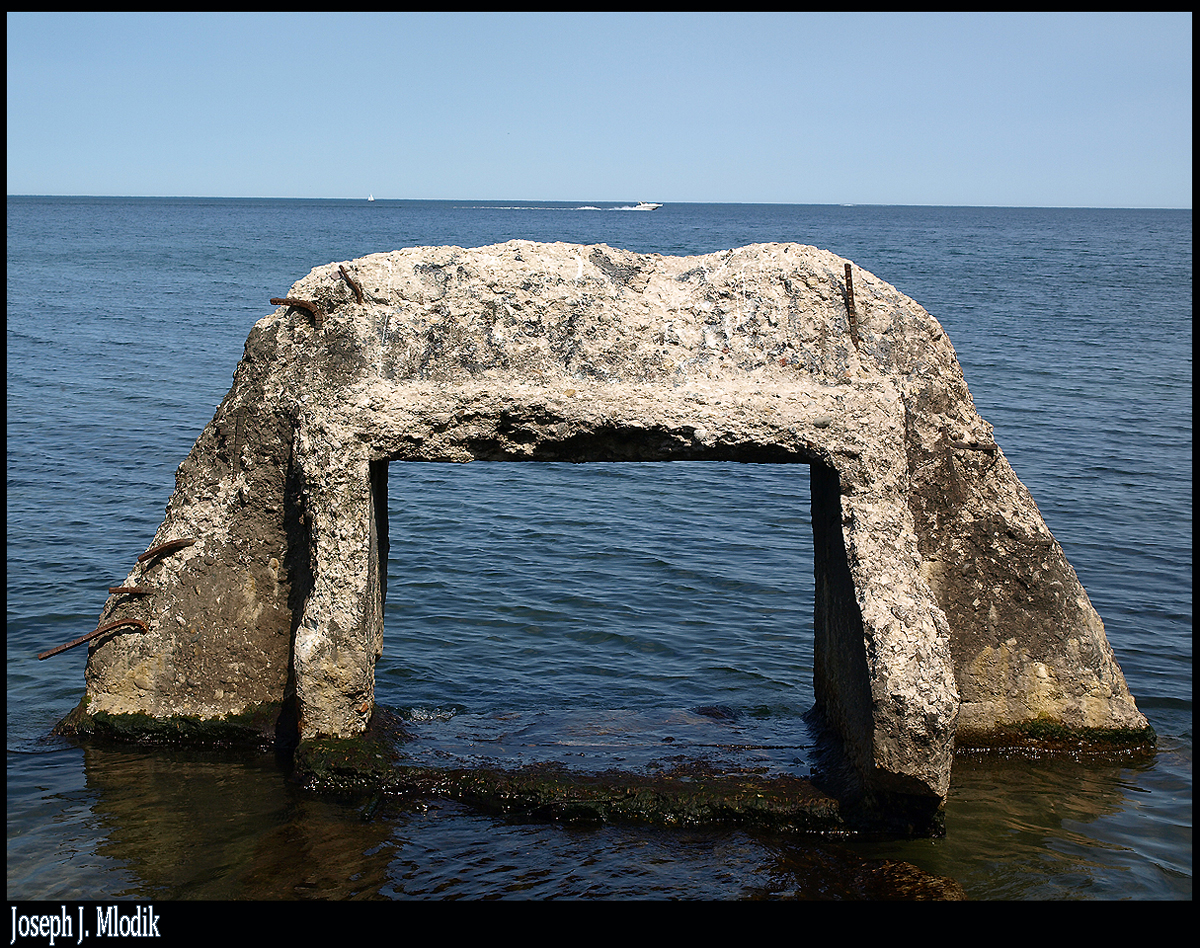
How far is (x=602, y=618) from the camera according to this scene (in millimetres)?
8977

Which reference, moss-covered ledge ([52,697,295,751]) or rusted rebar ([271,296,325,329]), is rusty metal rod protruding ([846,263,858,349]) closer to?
rusted rebar ([271,296,325,329])

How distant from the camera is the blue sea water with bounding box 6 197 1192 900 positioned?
526 centimetres

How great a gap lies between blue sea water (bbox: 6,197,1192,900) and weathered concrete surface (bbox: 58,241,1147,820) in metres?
0.52

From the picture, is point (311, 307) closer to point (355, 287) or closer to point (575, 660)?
point (355, 287)

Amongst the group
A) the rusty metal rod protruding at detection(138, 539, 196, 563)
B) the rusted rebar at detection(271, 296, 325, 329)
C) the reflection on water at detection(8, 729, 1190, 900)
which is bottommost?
the reflection on water at detection(8, 729, 1190, 900)

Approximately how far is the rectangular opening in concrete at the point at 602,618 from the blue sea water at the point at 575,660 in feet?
0.11

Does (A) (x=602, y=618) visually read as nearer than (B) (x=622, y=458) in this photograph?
No

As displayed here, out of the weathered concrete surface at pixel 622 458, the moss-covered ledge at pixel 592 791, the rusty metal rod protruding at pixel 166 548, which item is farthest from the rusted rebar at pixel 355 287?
the moss-covered ledge at pixel 592 791

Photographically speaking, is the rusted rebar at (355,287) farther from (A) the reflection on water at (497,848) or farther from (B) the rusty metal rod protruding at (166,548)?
(A) the reflection on water at (497,848)

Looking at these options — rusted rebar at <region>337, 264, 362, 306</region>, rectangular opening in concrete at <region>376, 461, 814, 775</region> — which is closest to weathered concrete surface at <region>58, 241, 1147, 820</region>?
rusted rebar at <region>337, 264, 362, 306</region>

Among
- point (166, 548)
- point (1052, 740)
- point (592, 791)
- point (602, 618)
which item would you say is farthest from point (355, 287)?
point (1052, 740)

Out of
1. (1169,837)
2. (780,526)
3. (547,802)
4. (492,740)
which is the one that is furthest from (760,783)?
(780,526)

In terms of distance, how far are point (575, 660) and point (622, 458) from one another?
2.89m
